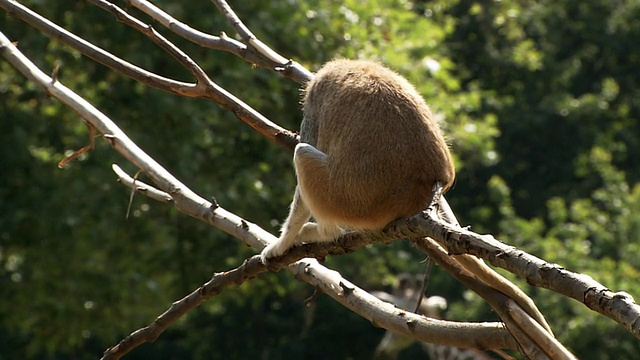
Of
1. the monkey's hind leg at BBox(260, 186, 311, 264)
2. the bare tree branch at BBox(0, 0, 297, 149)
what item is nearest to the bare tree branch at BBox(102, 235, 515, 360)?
the monkey's hind leg at BBox(260, 186, 311, 264)

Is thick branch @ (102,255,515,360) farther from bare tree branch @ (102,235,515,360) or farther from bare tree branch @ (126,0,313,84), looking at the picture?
bare tree branch @ (126,0,313,84)

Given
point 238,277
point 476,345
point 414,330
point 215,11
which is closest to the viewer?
point 476,345

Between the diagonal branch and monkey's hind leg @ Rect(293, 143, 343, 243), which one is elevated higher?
monkey's hind leg @ Rect(293, 143, 343, 243)

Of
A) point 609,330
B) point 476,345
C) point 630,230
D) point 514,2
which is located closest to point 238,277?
point 476,345

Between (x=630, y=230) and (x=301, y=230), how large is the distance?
448 inches

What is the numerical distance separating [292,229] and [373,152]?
2.09 feet

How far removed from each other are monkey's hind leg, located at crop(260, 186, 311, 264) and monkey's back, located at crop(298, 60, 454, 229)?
5.9 inches

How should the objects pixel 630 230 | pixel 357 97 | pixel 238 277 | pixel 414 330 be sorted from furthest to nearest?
pixel 630 230
pixel 357 97
pixel 238 277
pixel 414 330

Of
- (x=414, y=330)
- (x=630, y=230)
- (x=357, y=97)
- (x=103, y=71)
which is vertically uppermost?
(x=630, y=230)

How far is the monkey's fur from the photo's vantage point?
4672 millimetres

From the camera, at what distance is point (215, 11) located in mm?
12586

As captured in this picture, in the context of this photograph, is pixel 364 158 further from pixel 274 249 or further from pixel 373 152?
pixel 274 249

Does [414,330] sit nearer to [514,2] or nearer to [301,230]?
[301,230]

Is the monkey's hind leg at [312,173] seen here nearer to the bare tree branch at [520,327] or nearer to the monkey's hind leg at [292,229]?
the monkey's hind leg at [292,229]
